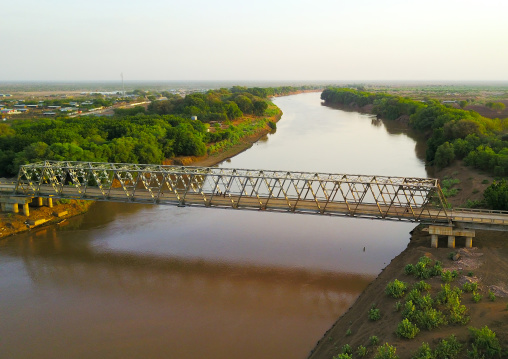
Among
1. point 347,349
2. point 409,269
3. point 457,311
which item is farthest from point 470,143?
point 347,349

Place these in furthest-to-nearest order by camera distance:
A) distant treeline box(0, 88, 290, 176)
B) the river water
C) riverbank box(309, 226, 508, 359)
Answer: distant treeline box(0, 88, 290, 176) < the river water < riverbank box(309, 226, 508, 359)

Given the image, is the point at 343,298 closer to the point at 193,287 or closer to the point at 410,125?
the point at 193,287

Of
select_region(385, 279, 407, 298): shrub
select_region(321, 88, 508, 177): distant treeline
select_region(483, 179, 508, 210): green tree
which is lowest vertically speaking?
select_region(385, 279, 407, 298): shrub

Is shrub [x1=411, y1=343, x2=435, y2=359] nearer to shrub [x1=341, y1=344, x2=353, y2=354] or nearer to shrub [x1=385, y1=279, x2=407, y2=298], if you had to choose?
shrub [x1=341, y1=344, x2=353, y2=354]

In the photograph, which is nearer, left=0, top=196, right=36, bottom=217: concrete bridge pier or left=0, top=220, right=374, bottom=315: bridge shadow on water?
left=0, top=220, right=374, bottom=315: bridge shadow on water

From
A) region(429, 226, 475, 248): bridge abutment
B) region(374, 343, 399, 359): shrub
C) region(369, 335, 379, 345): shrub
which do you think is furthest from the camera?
region(429, 226, 475, 248): bridge abutment

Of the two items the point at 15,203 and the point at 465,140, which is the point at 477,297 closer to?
the point at 15,203

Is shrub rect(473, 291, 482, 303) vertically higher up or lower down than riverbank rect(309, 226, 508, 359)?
higher up

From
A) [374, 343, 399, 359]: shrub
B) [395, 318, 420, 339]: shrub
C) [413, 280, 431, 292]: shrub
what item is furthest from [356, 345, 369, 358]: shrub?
[413, 280, 431, 292]: shrub
